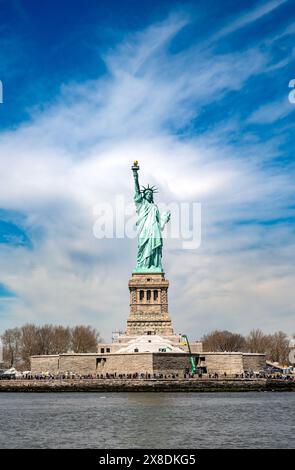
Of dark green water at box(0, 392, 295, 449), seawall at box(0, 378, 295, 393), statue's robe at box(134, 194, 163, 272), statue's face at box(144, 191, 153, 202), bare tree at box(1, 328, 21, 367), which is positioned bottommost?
dark green water at box(0, 392, 295, 449)

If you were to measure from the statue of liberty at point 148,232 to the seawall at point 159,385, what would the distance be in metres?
A: 15.1

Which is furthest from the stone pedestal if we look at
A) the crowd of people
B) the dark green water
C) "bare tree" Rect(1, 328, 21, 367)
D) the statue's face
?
"bare tree" Rect(1, 328, 21, 367)

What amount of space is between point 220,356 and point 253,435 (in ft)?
110

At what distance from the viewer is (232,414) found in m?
32.7

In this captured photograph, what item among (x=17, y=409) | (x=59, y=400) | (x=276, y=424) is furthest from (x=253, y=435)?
(x=59, y=400)

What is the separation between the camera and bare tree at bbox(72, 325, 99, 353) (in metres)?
79.1

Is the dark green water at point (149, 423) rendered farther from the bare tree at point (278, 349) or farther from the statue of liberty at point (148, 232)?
the bare tree at point (278, 349)

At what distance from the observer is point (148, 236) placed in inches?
2591

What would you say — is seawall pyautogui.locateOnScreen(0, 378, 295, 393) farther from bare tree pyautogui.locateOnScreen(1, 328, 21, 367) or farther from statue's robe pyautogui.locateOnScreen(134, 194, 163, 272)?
bare tree pyautogui.locateOnScreen(1, 328, 21, 367)

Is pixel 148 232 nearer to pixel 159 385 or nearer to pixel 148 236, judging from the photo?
pixel 148 236

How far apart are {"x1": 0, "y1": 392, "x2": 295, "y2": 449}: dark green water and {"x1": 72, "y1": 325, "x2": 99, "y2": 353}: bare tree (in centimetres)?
3567

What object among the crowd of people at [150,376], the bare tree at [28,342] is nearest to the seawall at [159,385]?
the crowd of people at [150,376]

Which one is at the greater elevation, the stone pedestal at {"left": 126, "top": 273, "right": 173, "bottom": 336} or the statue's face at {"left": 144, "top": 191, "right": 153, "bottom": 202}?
the statue's face at {"left": 144, "top": 191, "right": 153, "bottom": 202}

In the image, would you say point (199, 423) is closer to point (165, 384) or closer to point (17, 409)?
point (17, 409)
